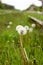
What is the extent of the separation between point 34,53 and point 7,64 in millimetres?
756

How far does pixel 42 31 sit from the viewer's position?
5.73 metres

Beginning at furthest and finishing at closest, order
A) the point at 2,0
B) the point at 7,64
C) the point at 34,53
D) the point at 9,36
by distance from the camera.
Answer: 1. the point at 2,0
2. the point at 9,36
3. the point at 34,53
4. the point at 7,64

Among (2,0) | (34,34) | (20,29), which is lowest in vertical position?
(2,0)

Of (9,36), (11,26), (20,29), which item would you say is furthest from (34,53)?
(11,26)

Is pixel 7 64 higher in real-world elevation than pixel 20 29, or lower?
lower

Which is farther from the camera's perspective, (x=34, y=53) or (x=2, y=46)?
(x=2, y=46)

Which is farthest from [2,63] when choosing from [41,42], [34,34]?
[34,34]

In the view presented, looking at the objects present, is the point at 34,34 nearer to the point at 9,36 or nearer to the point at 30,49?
the point at 9,36

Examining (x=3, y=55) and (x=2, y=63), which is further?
(x=3, y=55)

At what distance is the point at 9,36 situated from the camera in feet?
18.1

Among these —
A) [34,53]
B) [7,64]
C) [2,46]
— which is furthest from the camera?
[2,46]

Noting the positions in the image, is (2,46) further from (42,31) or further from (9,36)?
(42,31)

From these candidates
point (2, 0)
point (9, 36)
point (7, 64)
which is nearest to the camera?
point (7, 64)

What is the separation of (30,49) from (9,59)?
26.4 inches
